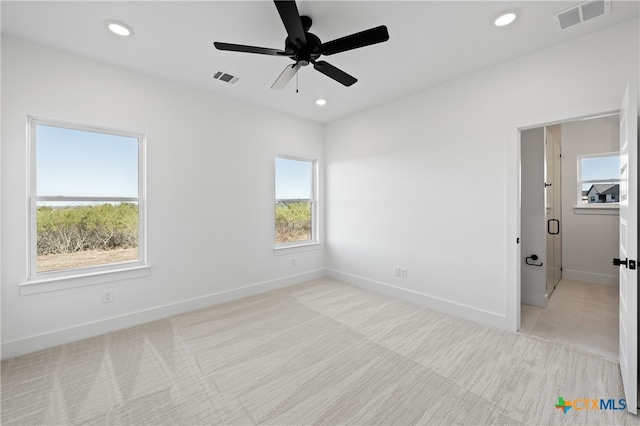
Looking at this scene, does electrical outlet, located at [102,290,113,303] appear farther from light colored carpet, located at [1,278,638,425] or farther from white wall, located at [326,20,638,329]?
white wall, located at [326,20,638,329]

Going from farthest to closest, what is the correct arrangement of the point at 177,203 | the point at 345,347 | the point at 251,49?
the point at 177,203 → the point at 345,347 → the point at 251,49

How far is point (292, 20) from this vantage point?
1744 millimetres

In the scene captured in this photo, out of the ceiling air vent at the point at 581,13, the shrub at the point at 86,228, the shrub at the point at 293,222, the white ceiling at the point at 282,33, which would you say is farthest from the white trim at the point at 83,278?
the ceiling air vent at the point at 581,13

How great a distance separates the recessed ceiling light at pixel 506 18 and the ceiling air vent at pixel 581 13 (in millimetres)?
317

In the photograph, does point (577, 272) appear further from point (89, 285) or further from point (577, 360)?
point (89, 285)

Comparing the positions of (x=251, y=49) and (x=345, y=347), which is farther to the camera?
(x=345, y=347)

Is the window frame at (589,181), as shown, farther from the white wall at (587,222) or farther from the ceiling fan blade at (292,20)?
the ceiling fan blade at (292,20)

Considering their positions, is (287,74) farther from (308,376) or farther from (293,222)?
(293,222)

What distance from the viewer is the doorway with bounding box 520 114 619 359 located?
3193 mm

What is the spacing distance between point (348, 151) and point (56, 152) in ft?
12.0

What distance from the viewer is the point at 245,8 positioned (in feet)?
6.81

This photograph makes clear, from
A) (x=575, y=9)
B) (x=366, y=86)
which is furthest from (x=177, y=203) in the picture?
(x=575, y=9)

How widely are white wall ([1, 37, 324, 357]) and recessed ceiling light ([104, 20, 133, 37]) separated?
71 centimetres

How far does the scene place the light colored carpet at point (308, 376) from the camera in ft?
5.83
